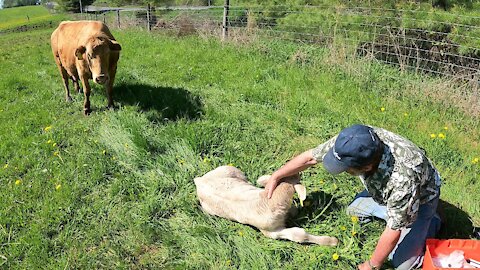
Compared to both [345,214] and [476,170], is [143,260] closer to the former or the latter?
[345,214]

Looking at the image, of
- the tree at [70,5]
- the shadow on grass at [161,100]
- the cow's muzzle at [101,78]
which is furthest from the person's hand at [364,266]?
the tree at [70,5]

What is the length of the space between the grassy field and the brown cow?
1.51 ft

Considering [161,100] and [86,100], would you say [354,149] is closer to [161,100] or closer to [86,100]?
[161,100]

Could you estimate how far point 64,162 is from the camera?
4.76 metres

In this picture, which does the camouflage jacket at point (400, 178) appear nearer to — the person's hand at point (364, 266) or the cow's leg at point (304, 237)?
the person's hand at point (364, 266)

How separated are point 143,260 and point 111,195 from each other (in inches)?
40.6

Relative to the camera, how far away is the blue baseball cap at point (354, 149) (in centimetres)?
244

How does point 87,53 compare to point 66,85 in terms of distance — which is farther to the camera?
point 66,85

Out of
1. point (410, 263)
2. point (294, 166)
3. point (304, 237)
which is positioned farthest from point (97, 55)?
point (410, 263)

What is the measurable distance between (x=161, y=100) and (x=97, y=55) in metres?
1.20

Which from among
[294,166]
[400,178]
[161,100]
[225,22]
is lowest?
[161,100]

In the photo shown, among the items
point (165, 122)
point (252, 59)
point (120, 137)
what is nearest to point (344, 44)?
point (252, 59)

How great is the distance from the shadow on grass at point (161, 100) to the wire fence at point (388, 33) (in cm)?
Answer: 337

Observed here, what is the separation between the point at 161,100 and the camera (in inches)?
255
